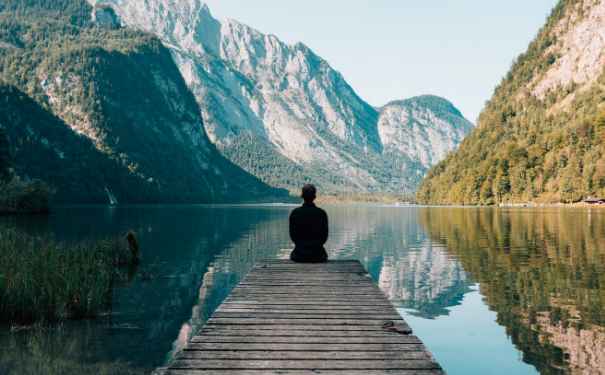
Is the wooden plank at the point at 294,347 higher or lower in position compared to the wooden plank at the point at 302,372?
lower

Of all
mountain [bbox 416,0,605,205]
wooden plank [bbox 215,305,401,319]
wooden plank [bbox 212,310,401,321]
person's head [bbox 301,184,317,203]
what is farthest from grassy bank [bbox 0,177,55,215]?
mountain [bbox 416,0,605,205]

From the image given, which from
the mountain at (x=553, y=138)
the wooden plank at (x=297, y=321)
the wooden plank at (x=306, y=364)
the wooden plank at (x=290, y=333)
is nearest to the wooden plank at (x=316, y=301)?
the wooden plank at (x=297, y=321)

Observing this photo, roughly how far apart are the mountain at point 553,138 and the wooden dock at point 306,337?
416ft

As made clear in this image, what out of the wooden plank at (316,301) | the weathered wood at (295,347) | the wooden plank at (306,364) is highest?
the wooden plank at (306,364)

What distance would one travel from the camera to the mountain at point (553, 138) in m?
125

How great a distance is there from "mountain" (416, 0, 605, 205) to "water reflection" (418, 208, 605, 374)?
100m

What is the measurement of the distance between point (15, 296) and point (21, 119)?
22060 cm

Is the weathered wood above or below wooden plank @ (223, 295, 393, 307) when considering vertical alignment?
above

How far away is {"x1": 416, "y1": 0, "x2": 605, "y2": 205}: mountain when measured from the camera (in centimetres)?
12524

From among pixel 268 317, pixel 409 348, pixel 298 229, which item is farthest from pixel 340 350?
pixel 298 229

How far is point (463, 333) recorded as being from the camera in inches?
586

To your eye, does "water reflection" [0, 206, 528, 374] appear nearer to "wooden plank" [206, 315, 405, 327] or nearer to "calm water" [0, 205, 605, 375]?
"calm water" [0, 205, 605, 375]

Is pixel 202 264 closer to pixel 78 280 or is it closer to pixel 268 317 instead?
pixel 78 280

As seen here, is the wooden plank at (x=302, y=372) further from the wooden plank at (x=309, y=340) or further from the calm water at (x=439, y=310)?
the calm water at (x=439, y=310)
